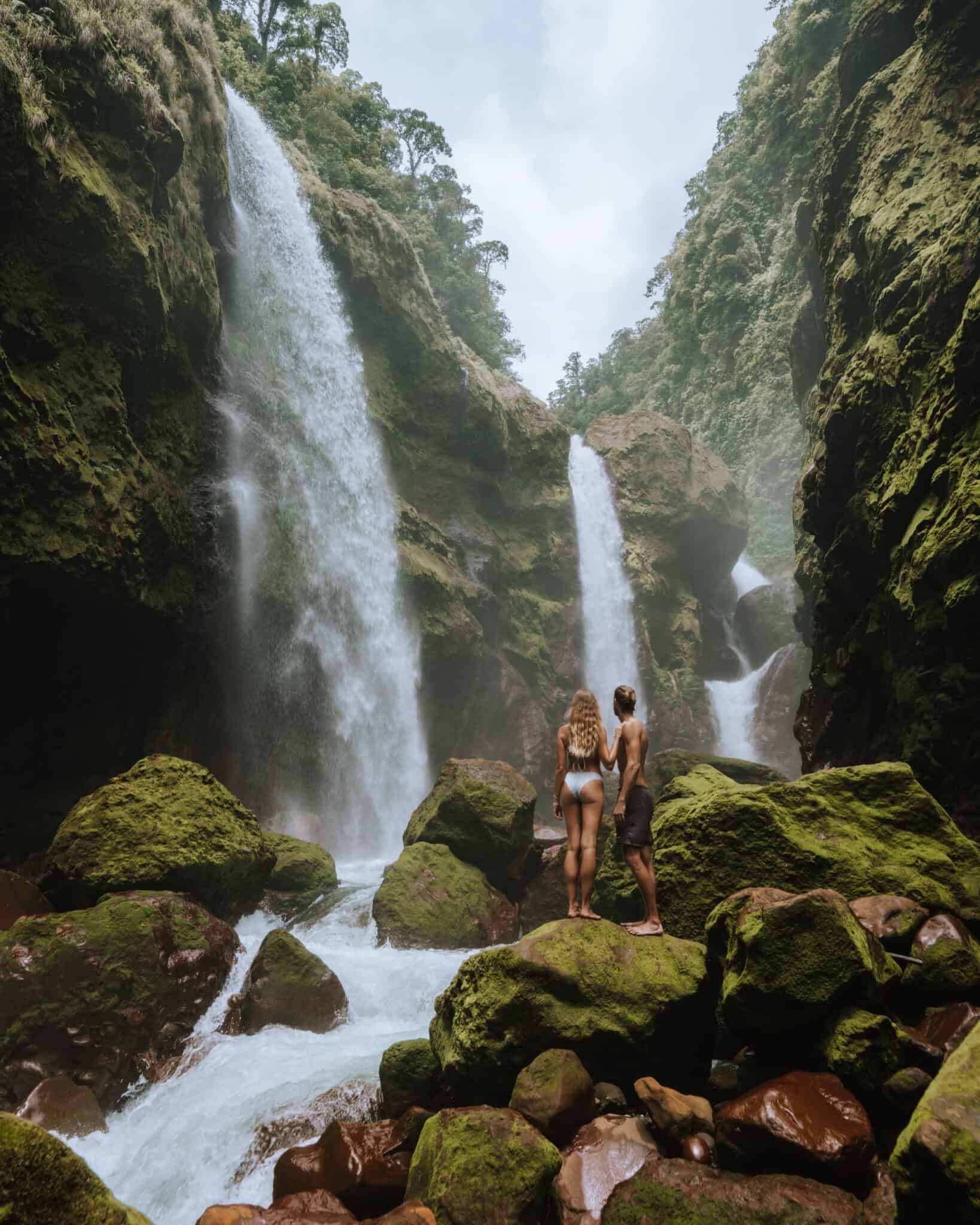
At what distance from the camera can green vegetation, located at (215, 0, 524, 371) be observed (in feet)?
74.8

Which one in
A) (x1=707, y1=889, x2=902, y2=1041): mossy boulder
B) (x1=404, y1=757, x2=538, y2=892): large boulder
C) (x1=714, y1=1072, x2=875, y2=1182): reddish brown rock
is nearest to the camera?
(x1=714, y1=1072, x2=875, y2=1182): reddish brown rock

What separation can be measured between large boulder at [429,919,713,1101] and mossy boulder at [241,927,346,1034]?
281cm

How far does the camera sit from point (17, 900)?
275 inches

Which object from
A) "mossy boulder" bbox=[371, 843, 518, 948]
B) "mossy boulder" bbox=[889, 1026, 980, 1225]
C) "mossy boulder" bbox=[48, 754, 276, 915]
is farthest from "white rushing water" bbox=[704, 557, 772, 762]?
"mossy boulder" bbox=[889, 1026, 980, 1225]

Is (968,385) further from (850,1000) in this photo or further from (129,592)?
(129,592)

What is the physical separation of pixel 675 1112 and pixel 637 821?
6.53 ft

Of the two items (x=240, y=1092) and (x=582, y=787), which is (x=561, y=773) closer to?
(x=582, y=787)

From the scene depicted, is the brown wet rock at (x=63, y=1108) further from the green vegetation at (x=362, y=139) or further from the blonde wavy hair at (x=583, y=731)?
the green vegetation at (x=362, y=139)

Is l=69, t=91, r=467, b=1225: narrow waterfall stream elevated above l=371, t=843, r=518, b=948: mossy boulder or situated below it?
above

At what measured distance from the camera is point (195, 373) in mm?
14414

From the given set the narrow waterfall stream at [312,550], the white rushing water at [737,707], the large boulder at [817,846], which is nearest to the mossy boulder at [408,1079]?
the large boulder at [817,846]

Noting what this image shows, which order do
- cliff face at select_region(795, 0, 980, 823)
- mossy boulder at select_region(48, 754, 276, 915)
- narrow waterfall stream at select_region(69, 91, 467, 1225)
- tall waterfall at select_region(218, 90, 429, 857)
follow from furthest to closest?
tall waterfall at select_region(218, 90, 429, 857) < narrow waterfall stream at select_region(69, 91, 467, 1225) < cliff face at select_region(795, 0, 980, 823) < mossy boulder at select_region(48, 754, 276, 915)

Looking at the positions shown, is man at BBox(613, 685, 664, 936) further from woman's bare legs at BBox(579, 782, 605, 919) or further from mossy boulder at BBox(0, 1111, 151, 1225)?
mossy boulder at BBox(0, 1111, 151, 1225)

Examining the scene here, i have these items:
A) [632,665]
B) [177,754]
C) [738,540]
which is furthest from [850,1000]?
[738,540]
